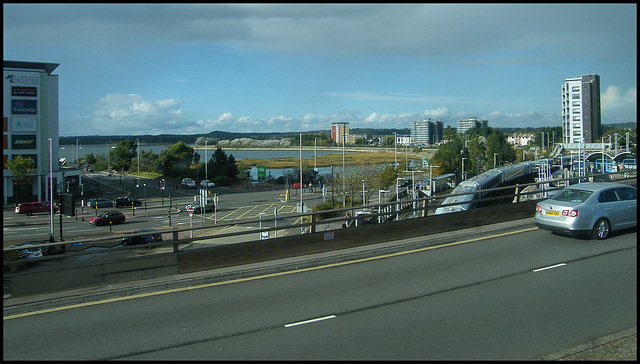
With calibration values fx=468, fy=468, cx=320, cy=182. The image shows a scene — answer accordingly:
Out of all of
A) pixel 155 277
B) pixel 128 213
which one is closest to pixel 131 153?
pixel 128 213

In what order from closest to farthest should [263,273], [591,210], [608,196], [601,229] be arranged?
[263,273]
[591,210]
[601,229]
[608,196]

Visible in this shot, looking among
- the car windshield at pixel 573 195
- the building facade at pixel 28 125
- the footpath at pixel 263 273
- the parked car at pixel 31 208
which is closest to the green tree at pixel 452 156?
the parked car at pixel 31 208

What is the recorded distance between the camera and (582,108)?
98.8 m

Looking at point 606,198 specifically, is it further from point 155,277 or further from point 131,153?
point 131,153

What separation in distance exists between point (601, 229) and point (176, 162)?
95738 mm

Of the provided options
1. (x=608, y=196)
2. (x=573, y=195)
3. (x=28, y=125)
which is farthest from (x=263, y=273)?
(x=28, y=125)

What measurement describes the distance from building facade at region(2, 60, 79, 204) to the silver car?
69556mm

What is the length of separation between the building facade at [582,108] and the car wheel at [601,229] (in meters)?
96.3

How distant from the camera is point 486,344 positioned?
604cm

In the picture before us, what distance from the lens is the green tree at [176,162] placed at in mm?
98750

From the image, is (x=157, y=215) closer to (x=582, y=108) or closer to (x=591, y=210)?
(x=591, y=210)

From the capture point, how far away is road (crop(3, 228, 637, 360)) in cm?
610

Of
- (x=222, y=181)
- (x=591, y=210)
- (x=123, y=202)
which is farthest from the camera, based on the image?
(x=222, y=181)

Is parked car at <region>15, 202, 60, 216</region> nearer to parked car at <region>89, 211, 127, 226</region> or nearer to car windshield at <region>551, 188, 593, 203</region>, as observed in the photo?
parked car at <region>89, 211, 127, 226</region>
